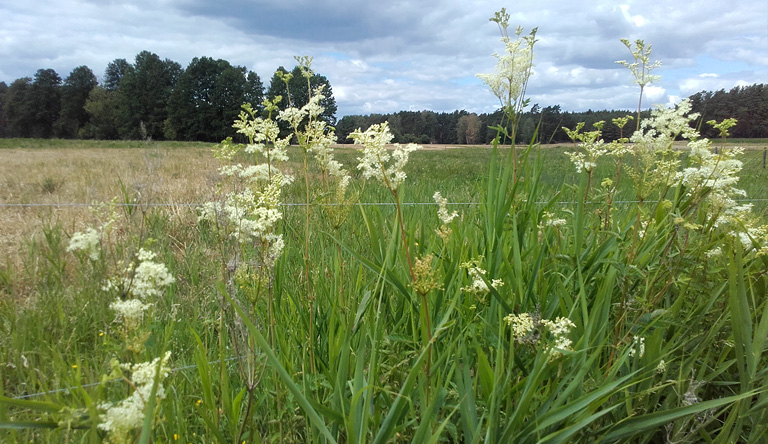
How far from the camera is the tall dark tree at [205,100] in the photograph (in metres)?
57.7

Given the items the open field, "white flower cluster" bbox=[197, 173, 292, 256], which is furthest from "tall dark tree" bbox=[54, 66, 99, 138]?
"white flower cluster" bbox=[197, 173, 292, 256]

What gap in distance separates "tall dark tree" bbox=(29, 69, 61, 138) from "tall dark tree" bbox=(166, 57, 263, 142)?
37369 mm

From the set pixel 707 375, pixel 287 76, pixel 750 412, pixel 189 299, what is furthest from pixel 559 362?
pixel 189 299

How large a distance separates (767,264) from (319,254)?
9.48 feet

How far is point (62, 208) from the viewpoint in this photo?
19.7ft

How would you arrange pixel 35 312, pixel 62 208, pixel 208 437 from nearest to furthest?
pixel 208 437 < pixel 35 312 < pixel 62 208

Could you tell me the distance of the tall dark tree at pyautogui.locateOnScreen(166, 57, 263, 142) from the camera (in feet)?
189

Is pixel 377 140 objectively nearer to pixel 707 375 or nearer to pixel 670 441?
pixel 670 441

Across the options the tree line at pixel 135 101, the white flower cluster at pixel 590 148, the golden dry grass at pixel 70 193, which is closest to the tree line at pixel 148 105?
the tree line at pixel 135 101

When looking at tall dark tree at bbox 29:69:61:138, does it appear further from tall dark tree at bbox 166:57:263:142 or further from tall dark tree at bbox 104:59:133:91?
tall dark tree at bbox 166:57:263:142

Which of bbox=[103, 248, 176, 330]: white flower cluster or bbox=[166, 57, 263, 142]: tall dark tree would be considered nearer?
bbox=[103, 248, 176, 330]: white flower cluster

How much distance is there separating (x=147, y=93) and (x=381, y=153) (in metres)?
79.9

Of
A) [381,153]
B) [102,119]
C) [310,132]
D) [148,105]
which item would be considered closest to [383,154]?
[381,153]

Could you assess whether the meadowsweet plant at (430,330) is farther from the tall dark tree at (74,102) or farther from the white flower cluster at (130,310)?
the tall dark tree at (74,102)
